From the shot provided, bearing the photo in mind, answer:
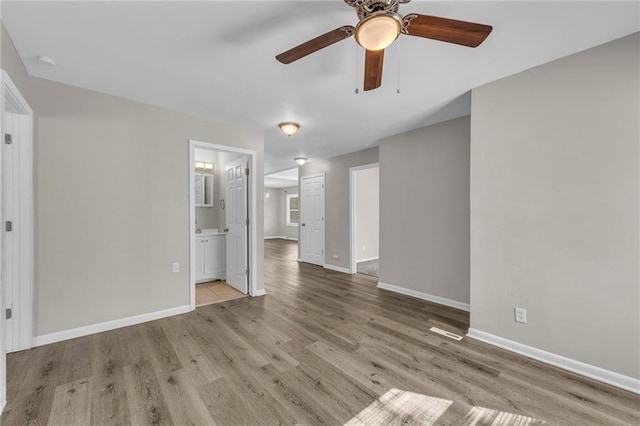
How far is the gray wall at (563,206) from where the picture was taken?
6.35ft

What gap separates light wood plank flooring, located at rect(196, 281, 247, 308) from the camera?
3.72 meters

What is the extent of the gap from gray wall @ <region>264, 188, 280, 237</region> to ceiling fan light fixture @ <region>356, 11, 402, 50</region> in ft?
35.9

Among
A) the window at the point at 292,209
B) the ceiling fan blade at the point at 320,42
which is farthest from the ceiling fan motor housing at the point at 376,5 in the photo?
the window at the point at 292,209

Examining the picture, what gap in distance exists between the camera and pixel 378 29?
133 centimetres

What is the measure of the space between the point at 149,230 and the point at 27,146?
1222 mm

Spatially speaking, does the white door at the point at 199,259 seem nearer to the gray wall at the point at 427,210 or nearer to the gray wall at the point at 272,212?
the gray wall at the point at 427,210

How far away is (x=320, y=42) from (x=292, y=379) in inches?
89.5

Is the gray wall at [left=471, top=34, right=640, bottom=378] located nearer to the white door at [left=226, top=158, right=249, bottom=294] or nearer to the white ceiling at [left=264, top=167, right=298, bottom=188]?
the white door at [left=226, top=158, right=249, bottom=294]

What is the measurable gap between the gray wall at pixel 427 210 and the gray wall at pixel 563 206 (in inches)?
32.6

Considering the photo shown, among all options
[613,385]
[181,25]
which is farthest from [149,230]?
[613,385]

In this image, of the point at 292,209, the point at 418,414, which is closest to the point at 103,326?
the point at 418,414

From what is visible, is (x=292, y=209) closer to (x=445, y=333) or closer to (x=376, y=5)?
(x=445, y=333)

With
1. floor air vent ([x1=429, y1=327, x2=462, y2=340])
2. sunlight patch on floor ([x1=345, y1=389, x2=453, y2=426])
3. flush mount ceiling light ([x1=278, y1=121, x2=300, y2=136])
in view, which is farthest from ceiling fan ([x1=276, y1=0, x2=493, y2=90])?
floor air vent ([x1=429, y1=327, x2=462, y2=340])

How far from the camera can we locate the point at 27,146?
7.72ft
